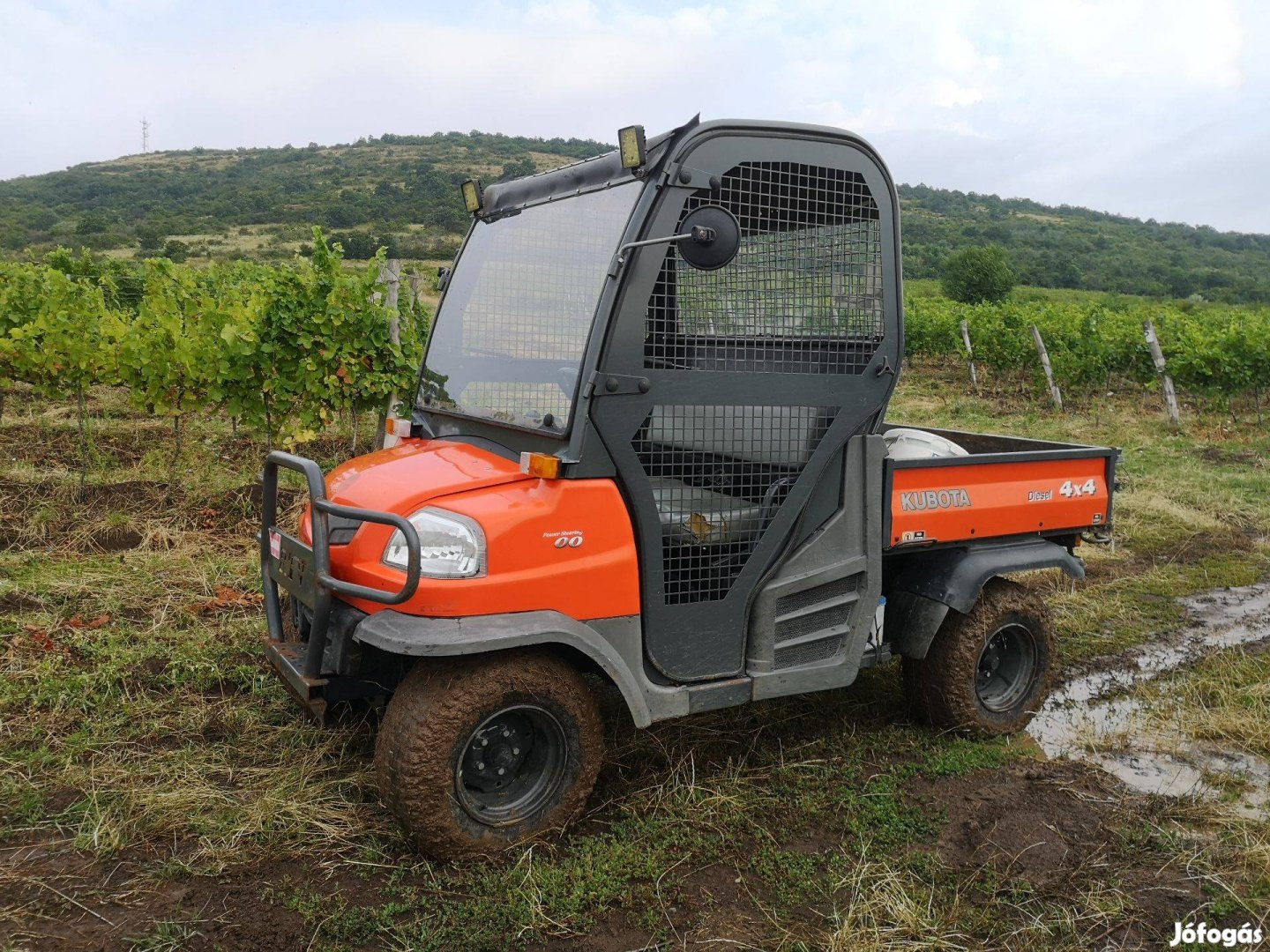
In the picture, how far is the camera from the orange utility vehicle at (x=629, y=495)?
9.95 feet

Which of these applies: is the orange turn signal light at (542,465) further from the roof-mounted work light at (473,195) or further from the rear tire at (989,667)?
the rear tire at (989,667)

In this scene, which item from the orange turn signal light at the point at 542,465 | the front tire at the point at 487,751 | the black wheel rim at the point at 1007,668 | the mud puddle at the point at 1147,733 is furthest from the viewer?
the black wheel rim at the point at 1007,668

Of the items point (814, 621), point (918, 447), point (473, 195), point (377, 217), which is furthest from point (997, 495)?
point (377, 217)

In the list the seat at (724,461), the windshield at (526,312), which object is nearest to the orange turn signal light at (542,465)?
the windshield at (526,312)

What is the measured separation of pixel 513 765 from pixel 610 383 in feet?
4.32

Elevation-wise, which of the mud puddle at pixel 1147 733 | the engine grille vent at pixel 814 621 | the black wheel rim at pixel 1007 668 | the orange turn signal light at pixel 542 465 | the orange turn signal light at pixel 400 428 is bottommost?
the mud puddle at pixel 1147 733

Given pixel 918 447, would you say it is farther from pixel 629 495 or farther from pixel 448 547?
pixel 448 547

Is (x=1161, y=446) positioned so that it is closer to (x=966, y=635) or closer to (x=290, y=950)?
(x=966, y=635)

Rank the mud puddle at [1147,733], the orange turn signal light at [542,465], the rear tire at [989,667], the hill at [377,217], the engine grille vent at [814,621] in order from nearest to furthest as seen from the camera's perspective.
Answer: the orange turn signal light at [542,465] → the engine grille vent at [814,621] → the mud puddle at [1147,733] → the rear tire at [989,667] → the hill at [377,217]

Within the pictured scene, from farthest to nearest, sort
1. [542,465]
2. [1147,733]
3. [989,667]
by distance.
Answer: [989,667], [1147,733], [542,465]

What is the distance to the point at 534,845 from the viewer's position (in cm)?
316

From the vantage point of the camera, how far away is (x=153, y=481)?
299 inches

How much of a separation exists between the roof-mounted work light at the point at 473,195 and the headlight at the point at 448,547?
161cm

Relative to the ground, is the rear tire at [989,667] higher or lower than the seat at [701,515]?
lower
